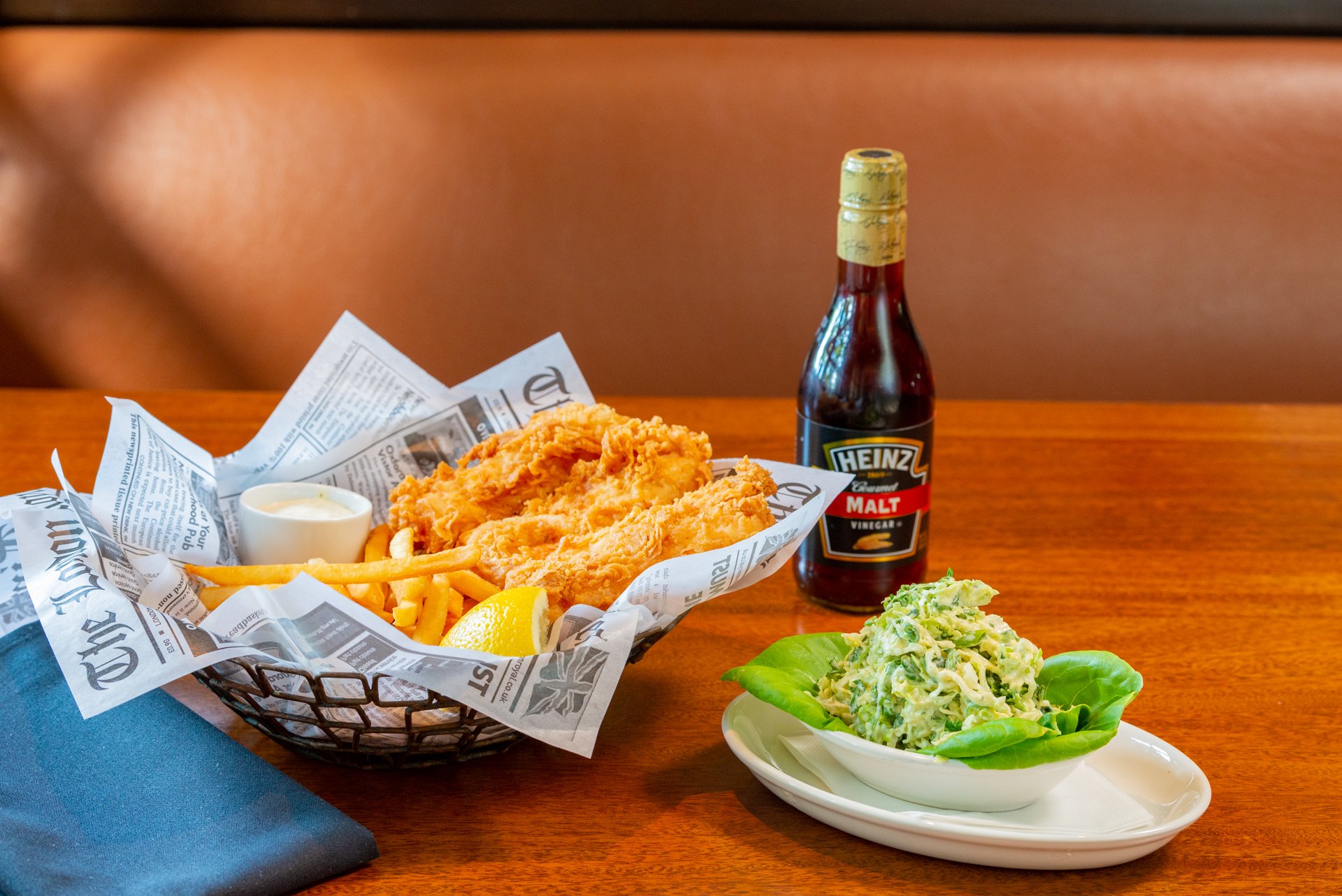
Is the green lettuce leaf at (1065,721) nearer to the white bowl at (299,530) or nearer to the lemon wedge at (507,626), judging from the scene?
the lemon wedge at (507,626)

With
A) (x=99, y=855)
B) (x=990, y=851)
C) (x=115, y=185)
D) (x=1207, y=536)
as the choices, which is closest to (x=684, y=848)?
(x=990, y=851)

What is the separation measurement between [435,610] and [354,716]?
0.43 ft

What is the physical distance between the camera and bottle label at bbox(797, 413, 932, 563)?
1.17 meters

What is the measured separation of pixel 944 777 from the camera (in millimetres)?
834

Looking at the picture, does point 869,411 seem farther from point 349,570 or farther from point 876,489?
point 349,570

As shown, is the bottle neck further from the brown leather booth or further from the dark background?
the dark background

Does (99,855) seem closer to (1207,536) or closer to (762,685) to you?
(762,685)

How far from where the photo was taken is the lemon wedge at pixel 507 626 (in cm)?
90

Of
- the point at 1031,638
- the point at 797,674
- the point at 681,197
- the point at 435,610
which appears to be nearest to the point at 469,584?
the point at 435,610

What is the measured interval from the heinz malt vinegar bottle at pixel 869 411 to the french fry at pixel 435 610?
0.36 m

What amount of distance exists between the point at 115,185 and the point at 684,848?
2.20 meters

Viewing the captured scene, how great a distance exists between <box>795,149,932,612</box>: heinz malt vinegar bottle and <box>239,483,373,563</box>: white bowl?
1.39 ft

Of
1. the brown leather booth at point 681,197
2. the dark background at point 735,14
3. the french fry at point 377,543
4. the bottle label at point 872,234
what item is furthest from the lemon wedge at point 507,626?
the dark background at point 735,14

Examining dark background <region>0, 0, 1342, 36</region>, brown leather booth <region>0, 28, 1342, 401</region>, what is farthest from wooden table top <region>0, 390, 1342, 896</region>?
dark background <region>0, 0, 1342, 36</region>
